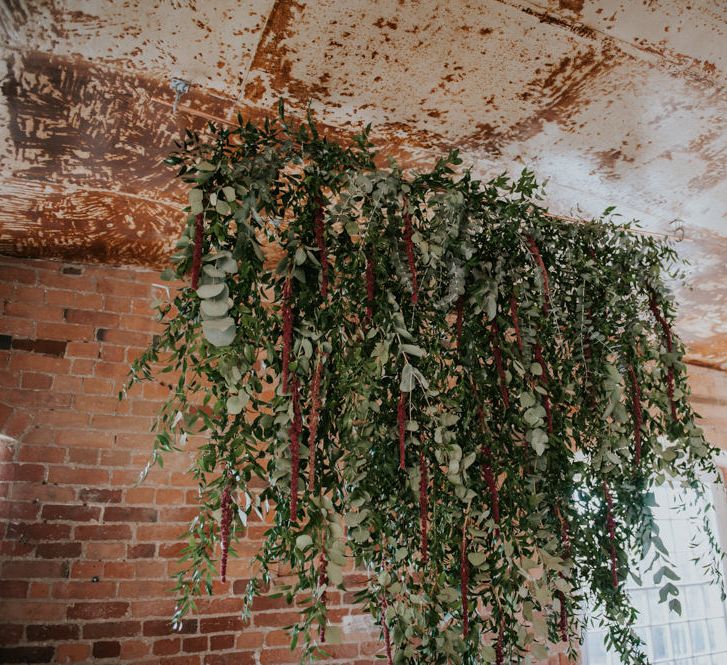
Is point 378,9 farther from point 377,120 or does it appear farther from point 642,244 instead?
point 642,244

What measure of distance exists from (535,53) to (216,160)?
0.94 meters

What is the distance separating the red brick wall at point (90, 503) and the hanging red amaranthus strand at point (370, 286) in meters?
1.67

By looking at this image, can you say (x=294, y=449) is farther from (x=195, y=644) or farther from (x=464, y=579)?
(x=195, y=644)

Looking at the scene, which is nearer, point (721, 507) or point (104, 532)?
point (104, 532)

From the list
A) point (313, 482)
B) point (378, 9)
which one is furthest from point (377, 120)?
point (313, 482)

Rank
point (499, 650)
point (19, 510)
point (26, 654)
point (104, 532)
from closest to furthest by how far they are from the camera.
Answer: point (499, 650) < point (26, 654) < point (19, 510) < point (104, 532)

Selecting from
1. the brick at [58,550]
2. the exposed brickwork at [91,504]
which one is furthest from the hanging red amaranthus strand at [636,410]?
the brick at [58,550]

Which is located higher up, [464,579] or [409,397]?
[409,397]

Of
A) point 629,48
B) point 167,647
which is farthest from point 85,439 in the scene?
point 629,48

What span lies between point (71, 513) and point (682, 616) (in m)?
4.59

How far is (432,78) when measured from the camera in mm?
1689

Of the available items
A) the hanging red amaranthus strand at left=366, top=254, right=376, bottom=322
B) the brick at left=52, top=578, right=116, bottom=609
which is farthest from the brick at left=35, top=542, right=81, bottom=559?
the hanging red amaranthus strand at left=366, top=254, right=376, bottom=322

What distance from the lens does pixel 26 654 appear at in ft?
7.38

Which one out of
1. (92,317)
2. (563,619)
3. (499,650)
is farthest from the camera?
(92,317)
